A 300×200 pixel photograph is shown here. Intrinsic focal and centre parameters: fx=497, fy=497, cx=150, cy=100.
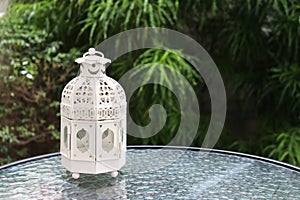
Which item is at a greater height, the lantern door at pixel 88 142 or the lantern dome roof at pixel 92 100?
the lantern dome roof at pixel 92 100

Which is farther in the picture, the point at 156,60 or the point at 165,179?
the point at 156,60

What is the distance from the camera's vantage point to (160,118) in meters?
2.29

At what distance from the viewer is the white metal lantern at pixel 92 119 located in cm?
135

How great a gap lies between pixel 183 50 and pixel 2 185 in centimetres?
128

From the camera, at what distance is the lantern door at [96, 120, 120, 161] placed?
135cm

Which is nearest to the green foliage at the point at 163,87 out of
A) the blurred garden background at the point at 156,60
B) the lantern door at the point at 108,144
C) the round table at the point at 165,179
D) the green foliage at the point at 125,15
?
the blurred garden background at the point at 156,60

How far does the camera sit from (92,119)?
4.41 ft

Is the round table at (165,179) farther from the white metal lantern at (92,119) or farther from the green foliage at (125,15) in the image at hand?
the green foliage at (125,15)

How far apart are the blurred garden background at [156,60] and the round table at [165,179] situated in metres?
0.68

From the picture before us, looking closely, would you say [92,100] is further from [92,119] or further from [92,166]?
[92,166]

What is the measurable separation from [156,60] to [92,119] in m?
0.96

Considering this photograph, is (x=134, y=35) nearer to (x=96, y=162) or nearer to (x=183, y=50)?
(x=183, y=50)

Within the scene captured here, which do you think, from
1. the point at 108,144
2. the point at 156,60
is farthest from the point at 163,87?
the point at 108,144

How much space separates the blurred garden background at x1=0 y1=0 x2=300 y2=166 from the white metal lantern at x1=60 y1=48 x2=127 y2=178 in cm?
87
